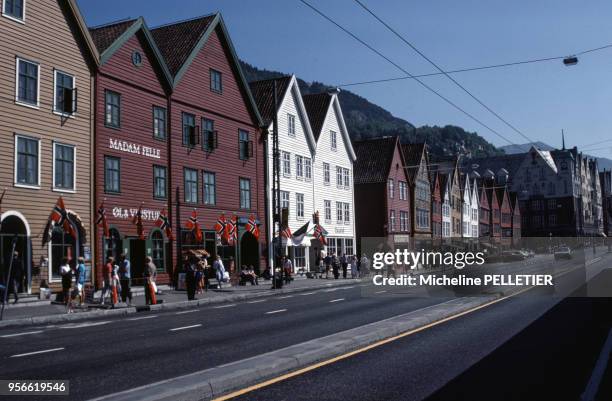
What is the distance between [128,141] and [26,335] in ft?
58.0

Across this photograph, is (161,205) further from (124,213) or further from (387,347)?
(387,347)

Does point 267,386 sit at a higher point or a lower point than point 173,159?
lower

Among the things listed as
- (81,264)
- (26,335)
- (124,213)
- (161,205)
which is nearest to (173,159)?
(161,205)

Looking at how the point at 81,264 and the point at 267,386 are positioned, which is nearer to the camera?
the point at 267,386

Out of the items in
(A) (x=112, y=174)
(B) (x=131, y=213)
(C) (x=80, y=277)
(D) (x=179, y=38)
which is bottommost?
(C) (x=80, y=277)

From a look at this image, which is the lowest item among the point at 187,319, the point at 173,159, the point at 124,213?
the point at 187,319

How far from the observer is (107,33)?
111ft

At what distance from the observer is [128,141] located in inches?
1292

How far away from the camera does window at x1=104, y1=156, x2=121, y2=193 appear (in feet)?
103

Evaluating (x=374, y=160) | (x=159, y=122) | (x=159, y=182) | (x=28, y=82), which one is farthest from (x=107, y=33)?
(x=374, y=160)

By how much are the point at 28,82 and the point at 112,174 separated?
5920 mm

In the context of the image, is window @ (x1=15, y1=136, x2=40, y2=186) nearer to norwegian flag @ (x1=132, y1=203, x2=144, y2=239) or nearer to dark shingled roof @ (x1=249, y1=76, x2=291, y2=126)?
norwegian flag @ (x1=132, y1=203, x2=144, y2=239)

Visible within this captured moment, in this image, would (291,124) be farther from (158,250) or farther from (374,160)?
(374,160)

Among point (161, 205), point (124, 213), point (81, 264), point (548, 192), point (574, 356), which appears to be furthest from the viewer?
point (548, 192)
